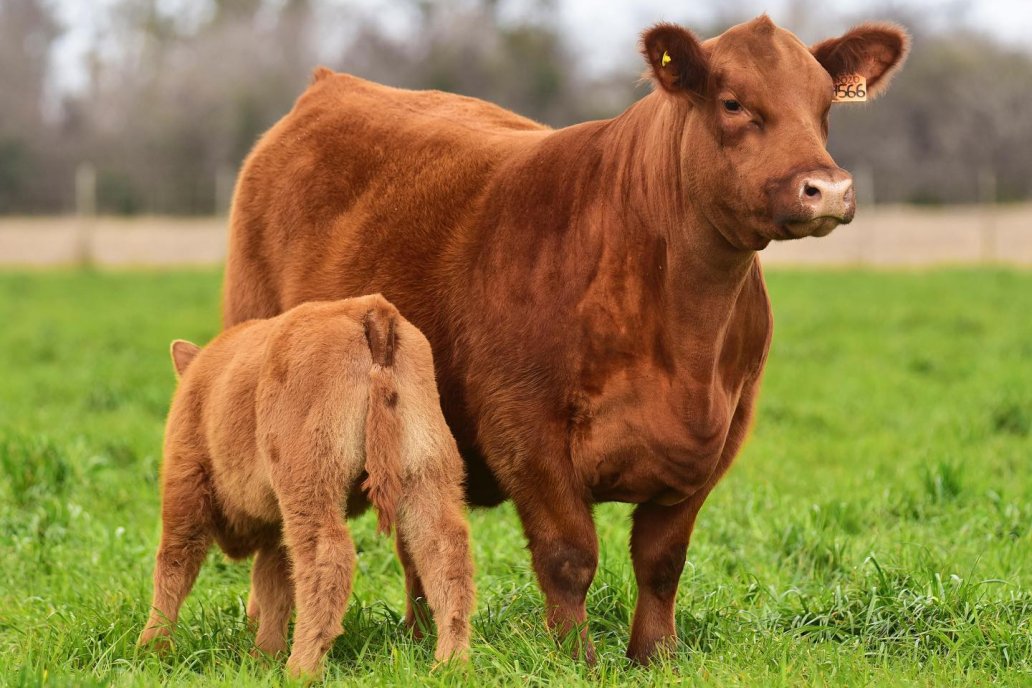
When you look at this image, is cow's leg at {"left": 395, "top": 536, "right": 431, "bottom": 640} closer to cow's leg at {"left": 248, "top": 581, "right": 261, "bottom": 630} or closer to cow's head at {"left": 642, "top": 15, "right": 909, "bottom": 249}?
cow's leg at {"left": 248, "top": 581, "right": 261, "bottom": 630}

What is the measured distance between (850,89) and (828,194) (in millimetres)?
819

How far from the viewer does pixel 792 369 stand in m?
11.3

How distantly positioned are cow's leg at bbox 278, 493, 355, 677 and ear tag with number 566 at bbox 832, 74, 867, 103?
6.58ft

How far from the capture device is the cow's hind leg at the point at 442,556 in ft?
11.9

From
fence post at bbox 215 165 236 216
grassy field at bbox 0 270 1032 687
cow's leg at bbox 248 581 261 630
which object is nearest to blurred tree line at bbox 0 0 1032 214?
fence post at bbox 215 165 236 216

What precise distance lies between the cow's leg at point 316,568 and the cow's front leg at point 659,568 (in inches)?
42.9

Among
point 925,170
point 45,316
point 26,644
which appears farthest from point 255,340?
point 925,170

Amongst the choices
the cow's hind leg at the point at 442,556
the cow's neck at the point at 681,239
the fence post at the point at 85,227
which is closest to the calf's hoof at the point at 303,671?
the cow's hind leg at the point at 442,556

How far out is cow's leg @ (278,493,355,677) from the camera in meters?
3.50

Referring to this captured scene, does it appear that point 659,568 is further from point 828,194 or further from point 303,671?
point 828,194

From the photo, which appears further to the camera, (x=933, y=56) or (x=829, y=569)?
(x=933, y=56)

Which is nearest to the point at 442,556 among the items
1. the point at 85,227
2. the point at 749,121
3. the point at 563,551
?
the point at 563,551

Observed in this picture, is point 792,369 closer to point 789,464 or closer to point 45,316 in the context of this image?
point 789,464

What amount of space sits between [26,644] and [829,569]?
302cm
